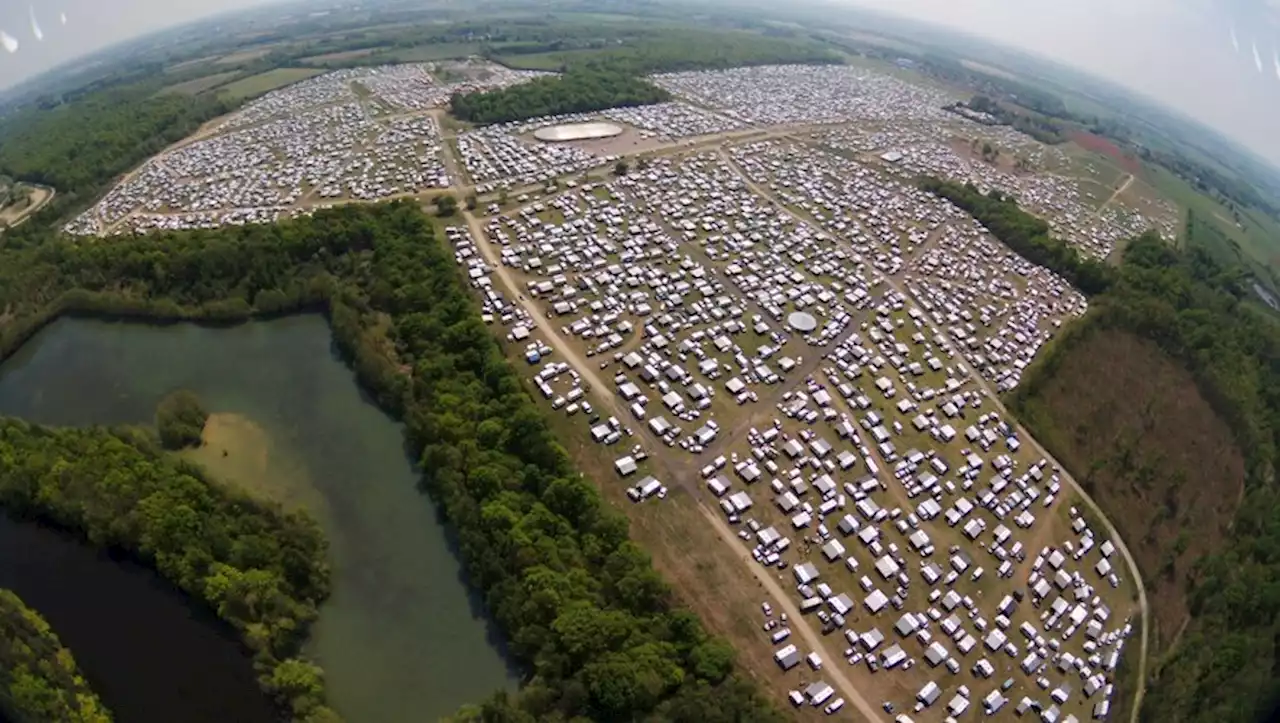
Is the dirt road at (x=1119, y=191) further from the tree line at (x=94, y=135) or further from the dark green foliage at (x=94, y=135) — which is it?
the dark green foliage at (x=94, y=135)

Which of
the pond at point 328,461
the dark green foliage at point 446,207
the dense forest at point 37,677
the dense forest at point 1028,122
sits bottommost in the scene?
the pond at point 328,461

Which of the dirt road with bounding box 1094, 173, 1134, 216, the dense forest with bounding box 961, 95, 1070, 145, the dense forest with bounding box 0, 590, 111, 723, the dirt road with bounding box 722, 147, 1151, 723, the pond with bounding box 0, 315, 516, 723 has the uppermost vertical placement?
the dense forest with bounding box 961, 95, 1070, 145

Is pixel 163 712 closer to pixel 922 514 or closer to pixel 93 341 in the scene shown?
pixel 93 341

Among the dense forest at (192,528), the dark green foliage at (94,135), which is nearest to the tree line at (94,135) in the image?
the dark green foliage at (94,135)

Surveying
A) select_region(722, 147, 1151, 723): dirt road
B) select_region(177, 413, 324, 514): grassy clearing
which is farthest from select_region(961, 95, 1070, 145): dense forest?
select_region(177, 413, 324, 514): grassy clearing

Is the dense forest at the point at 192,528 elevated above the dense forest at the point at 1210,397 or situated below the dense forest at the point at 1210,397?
below

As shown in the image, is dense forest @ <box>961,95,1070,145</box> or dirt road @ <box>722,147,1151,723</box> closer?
dirt road @ <box>722,147,1151,723</box>

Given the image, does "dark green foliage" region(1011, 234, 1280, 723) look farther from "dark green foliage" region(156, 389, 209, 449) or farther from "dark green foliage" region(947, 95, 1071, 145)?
"dark green foliage" region(156, 389, 209, 449)
